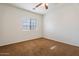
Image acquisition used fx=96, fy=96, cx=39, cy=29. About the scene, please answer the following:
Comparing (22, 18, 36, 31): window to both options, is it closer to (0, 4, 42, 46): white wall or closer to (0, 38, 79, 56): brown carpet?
(0, 4, 42, 46): white wall

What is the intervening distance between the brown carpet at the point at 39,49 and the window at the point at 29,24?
286mm

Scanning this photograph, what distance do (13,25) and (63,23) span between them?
3.32 ft

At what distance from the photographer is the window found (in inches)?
75.7

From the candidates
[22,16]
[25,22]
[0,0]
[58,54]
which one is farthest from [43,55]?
[0,0]

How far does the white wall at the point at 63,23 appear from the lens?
6.15 ft

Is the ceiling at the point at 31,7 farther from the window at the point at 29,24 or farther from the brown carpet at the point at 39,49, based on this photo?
the brown carpet at the point at 39,49

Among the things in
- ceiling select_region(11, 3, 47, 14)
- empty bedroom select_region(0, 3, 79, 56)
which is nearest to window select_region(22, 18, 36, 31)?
empty bedroom select_region(0, 3, 79, 56)

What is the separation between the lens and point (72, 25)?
6.30 feet

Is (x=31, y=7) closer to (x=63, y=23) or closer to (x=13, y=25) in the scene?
(x=13, y=25)

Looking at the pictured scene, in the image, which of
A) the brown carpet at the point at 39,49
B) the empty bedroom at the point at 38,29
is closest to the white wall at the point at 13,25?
the empty bedroom at the point at 38,29

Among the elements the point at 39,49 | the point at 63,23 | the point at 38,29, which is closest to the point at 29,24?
the point at 38,29

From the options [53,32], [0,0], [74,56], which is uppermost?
[0,0]

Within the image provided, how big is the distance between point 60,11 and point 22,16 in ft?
2.51

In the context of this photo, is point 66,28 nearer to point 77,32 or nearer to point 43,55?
point 77,32
